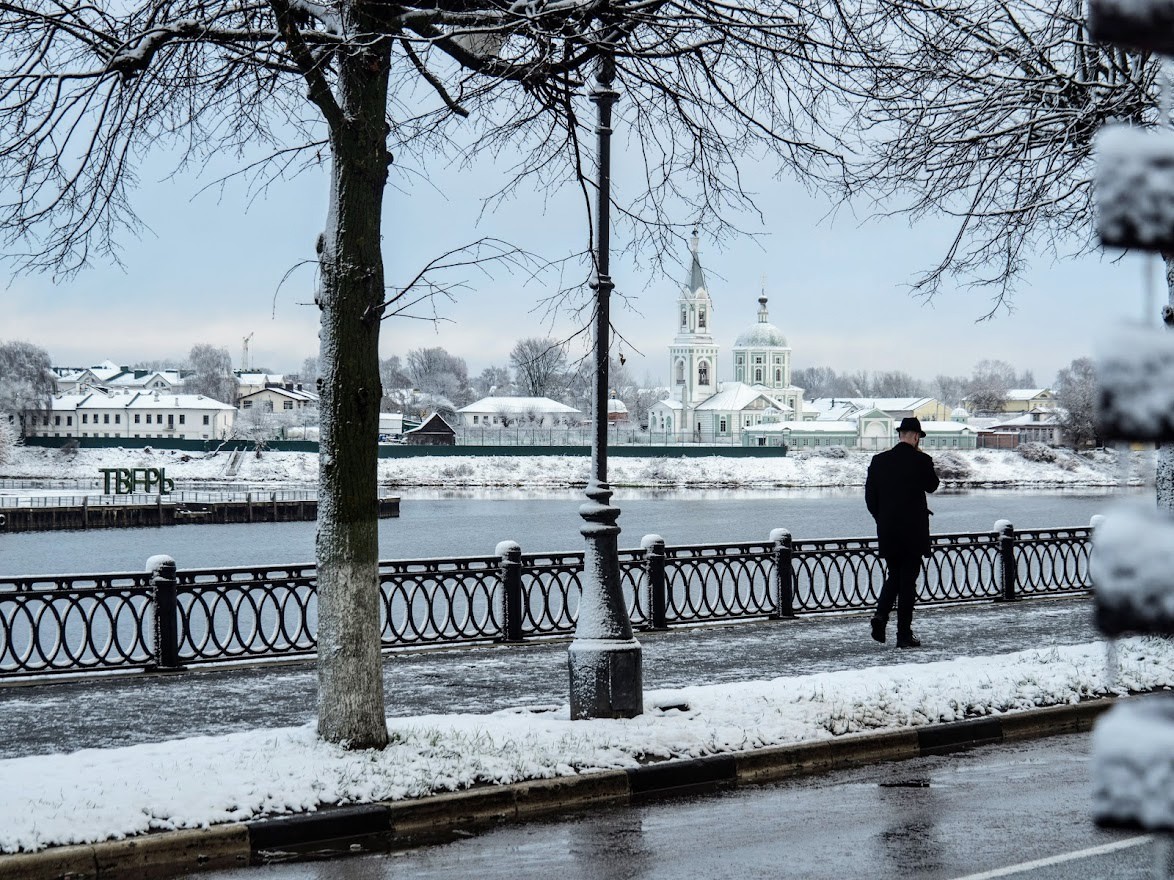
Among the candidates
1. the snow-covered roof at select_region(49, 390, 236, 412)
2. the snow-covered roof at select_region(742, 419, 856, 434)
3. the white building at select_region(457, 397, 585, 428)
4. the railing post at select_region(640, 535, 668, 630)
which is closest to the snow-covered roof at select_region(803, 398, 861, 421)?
the snow-covered roof at select_region(742, 419, 856, 434)

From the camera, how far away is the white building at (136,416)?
482 feet

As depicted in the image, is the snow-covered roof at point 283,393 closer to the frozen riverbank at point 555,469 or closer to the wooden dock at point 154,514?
the frozen riverbank at point 555,469

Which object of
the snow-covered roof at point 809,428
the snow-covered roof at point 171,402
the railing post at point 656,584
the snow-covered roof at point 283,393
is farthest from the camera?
the snow-covered roof at point 283,393

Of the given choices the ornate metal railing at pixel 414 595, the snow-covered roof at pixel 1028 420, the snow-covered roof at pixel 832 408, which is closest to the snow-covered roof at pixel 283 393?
the snow-covered roof at pixel 832 408

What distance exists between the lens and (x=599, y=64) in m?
10.1

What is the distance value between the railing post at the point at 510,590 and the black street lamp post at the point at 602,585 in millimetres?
5344

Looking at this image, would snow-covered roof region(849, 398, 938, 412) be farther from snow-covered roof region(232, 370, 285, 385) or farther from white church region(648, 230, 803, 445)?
snow-covered roof region(232, 370, 285, 385)

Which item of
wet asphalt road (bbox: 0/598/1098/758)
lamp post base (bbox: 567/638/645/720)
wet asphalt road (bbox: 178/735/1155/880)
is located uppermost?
lamp post base (bbox: 567/638/645/720)

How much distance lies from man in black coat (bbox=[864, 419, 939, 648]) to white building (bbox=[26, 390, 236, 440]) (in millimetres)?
136369

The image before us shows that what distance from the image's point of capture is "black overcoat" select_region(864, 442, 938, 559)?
14.2 m

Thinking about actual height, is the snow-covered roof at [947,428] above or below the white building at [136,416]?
below

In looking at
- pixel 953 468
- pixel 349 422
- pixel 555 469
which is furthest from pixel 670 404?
pixel 349 422

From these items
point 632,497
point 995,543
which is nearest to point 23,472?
point 632,497

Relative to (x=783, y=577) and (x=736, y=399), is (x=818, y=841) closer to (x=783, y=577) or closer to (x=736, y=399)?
(x=783, y=577)
